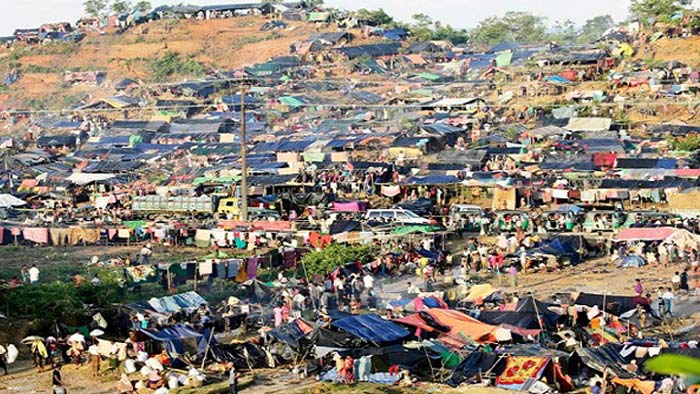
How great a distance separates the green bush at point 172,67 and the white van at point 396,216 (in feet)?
141

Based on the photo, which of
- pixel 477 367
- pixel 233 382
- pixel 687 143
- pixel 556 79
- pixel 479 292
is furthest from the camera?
pixel 556 79

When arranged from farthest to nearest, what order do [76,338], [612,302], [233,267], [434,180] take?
[434,180], [233,267], [612,302], [76,338]

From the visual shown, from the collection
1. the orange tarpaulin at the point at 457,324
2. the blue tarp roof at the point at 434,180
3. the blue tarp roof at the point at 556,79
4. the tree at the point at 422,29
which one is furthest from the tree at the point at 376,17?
the orange tarpaulin at the point at 457,324

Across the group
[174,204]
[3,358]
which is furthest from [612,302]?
[174,204]

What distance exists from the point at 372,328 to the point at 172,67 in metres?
56.7

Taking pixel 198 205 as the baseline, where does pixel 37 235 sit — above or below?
below

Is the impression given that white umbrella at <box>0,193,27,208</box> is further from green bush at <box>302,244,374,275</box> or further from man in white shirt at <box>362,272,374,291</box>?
man in white shirt at <box>362,272,374,291</box>

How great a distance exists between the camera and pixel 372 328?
14719 millimetres

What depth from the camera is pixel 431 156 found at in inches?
1494

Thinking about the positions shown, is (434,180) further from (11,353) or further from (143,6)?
(143,6)

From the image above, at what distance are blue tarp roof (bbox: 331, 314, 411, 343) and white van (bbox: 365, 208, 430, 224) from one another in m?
11.0

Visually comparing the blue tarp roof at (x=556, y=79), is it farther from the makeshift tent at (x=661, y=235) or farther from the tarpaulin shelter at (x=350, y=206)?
the makeshift tent at (x=661, y=235)

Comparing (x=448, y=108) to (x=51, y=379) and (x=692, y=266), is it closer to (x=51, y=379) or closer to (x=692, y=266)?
(x=692, y=266)

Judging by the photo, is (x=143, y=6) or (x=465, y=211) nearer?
(x=465, y=211)
